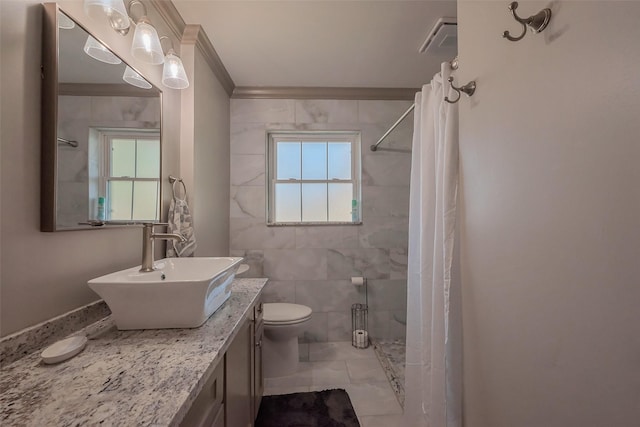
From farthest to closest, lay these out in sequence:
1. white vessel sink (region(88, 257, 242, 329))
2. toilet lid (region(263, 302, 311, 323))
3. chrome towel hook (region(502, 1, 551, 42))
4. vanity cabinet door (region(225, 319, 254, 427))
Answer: toilet lid (region(263, 302, 311, 323)) → vanity cabinet door (region(225, 319, 254, 427)) → white vessel sink (region(88, 257, 242, 329)) → chrome towel hook (region(502, 1, 551, 42))

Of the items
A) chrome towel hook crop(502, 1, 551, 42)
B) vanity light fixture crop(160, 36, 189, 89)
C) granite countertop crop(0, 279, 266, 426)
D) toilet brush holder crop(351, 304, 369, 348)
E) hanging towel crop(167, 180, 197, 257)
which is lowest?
toilet brush holder crop(351, 304, 369, 348)

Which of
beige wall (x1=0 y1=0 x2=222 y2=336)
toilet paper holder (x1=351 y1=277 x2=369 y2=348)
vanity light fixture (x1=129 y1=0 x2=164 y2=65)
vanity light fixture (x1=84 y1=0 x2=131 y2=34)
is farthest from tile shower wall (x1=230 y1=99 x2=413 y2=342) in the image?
beige wall (x1=0 y1=0 x2=222 y2=336)

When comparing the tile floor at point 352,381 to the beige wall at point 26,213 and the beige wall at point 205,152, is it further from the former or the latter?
the beige wall at point 26,213

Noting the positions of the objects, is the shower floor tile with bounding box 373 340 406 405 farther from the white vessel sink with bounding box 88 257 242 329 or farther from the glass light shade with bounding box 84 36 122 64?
the glass light shade with bounding box 84 36 122 64

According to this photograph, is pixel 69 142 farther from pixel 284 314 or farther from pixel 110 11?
pixel 284 314

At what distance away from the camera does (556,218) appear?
63 centimetres

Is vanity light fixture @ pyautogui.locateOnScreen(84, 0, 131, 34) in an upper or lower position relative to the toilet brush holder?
upper

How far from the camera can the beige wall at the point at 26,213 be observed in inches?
27.7

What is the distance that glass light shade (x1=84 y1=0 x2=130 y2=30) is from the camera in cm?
92

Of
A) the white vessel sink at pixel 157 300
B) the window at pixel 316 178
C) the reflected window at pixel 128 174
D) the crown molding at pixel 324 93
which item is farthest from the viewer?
the window at pixel 316 178

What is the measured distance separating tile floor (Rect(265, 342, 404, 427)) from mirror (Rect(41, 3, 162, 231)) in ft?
4.90

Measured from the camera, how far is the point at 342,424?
1.47 m

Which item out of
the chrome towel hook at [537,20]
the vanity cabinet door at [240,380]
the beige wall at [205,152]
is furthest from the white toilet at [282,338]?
the chrome towel hook at [537,20]

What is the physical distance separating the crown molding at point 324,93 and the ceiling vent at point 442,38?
0.56 meters
